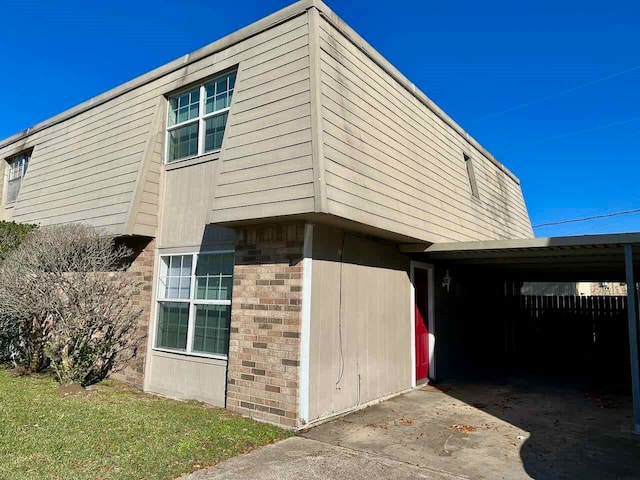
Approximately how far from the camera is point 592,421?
6.59 metres

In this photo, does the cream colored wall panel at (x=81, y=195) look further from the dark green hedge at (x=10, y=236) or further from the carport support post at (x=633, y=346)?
the carport support post at (x=633, y=346)

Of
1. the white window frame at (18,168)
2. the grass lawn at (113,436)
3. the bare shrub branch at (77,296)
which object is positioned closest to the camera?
the grass lawn at (113,436)

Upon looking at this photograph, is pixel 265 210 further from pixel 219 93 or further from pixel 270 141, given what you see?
pixel 219 93

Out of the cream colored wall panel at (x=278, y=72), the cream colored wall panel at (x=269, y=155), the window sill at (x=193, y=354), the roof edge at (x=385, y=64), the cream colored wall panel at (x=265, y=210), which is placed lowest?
the window sill at (x=193, y=354)

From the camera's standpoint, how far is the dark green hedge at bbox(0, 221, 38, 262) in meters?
8.89

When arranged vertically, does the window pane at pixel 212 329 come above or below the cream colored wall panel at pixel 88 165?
below

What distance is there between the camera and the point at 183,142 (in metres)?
8.41

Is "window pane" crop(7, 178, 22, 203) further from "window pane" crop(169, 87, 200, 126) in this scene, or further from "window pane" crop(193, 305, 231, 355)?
"window pane" crop(193, 305, 231, 355)

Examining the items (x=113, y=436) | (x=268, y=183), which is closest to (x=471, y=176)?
(x=268, y=183)

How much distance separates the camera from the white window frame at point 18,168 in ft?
42.1

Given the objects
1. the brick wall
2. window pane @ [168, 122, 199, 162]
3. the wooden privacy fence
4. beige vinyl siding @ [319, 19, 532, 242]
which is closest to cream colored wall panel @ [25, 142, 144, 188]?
window pane @ [168, 122, 199, 162]

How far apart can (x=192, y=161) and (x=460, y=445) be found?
6.06 metres

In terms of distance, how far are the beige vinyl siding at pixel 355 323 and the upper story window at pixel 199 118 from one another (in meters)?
2.85

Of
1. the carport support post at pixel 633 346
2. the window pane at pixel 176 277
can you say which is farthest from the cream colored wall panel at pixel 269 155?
the carport support post at pixel 633 346
